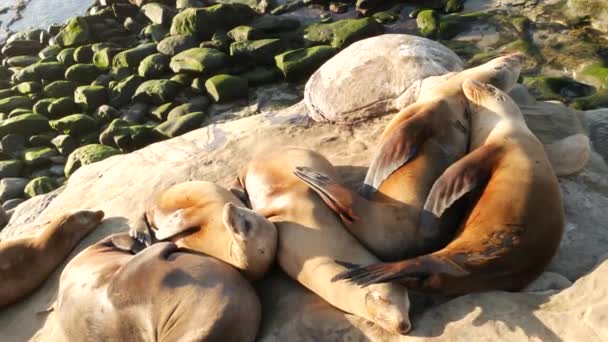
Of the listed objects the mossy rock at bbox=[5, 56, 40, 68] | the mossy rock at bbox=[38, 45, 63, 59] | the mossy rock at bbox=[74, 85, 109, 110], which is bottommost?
the mossy rock at bbox=[5, 56, 40, 68]

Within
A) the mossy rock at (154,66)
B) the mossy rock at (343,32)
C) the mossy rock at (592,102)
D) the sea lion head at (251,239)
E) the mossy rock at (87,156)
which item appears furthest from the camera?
the mossy rock at (154,66)

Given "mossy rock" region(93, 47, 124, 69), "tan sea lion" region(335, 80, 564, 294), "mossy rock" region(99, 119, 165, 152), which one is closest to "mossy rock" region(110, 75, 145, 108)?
"mossy rock" region(93, 47, 124, 69)

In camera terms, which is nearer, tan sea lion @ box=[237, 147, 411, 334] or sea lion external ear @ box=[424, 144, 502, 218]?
tan sea lion @ box=[237, 147, 411, 334]

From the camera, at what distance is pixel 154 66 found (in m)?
11.3

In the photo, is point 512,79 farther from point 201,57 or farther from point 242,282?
point 201,57

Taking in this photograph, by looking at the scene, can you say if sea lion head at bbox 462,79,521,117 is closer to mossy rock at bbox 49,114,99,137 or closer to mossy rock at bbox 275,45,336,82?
mossy rock at bbox 275,45,336,82

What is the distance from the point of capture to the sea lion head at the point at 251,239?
12.6 ft

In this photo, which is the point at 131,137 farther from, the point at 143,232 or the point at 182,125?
the point at 143,232

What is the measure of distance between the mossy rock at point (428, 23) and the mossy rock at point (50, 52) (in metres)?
7.14

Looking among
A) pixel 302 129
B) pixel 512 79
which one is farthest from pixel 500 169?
pixel 302 129

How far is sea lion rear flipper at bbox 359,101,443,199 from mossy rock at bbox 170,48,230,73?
262 inches

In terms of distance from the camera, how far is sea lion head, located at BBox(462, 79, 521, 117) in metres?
4.66

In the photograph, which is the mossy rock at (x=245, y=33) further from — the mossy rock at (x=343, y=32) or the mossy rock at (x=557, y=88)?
the mossy rock at (x=557, y=88)

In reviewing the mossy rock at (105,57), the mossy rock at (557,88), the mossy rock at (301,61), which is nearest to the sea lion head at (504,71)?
the mossy rock at (557,88)
